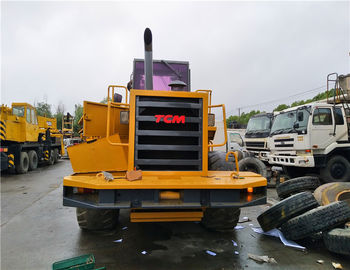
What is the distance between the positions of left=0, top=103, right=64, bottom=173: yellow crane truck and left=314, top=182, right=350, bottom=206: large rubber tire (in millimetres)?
11529

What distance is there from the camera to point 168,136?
135 inches

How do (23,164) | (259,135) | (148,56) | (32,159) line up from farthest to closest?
(32,159) < (23,164) < (259,135) < (148,56)

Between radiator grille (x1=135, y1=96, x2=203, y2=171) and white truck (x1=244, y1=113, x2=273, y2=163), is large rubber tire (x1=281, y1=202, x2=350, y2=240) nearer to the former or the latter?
radiator grille (x1=135, y1=96, x2=203, y2=171)

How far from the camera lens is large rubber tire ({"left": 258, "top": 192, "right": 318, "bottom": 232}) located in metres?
3.70

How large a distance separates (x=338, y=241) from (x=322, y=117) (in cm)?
568

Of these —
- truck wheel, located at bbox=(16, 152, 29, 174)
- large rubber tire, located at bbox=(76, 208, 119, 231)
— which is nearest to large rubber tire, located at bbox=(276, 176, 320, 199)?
large rubber tire, located at bbox=(76, 208, 119, 231)

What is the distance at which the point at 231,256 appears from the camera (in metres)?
3.35

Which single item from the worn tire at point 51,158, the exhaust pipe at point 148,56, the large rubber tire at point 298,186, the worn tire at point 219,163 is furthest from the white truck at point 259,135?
the worn tire at point 51,158

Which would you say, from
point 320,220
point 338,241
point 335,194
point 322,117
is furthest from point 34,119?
point 338,241

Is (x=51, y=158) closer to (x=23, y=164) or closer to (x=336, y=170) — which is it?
(x=23, y=164)

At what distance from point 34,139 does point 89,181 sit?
12.4 m

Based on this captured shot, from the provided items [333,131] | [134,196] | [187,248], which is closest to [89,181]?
[134,196]

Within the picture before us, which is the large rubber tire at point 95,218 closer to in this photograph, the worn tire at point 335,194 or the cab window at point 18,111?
the worn tire at point 335,194

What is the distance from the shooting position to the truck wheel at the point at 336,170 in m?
7.75
